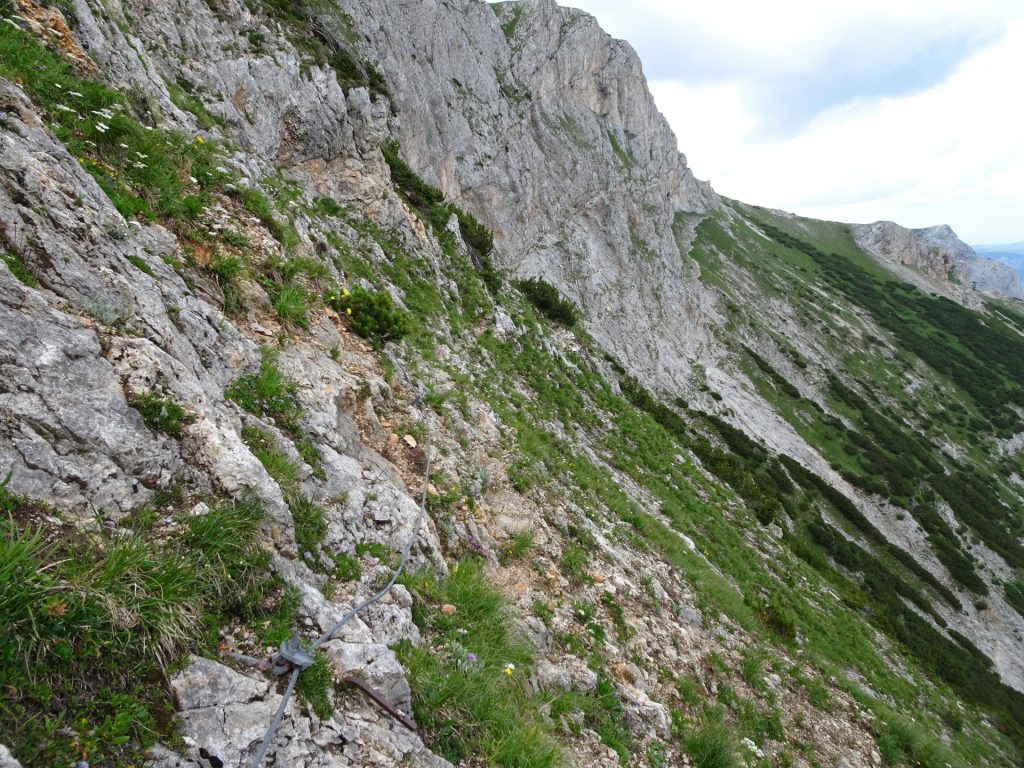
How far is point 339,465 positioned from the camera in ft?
22.0

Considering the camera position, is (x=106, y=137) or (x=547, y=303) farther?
(x=547, y=303)

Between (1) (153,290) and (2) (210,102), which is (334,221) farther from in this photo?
(1) (153,290)

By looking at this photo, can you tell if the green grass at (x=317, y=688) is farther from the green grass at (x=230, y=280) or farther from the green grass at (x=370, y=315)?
the green grass at (x=370, y=315)

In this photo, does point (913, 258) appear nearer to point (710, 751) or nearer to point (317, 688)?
point (710, 751)

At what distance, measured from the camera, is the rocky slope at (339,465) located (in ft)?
12.8

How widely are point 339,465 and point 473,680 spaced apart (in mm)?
3302

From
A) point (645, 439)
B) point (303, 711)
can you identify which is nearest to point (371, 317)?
point (303, 711)

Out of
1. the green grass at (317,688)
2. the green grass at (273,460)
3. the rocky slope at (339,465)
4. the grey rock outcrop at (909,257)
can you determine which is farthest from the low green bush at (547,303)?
the grey rock outcrop at (909,257)

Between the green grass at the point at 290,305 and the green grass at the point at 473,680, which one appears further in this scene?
the green grass at the point at 290,305

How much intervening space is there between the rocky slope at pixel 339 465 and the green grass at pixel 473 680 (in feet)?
0.12

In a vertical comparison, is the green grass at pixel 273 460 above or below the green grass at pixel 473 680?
above

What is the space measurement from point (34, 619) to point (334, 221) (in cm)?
1641

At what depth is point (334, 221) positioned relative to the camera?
56.2 ft

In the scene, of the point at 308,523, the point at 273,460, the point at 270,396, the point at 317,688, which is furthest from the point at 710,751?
the point at 270,396
